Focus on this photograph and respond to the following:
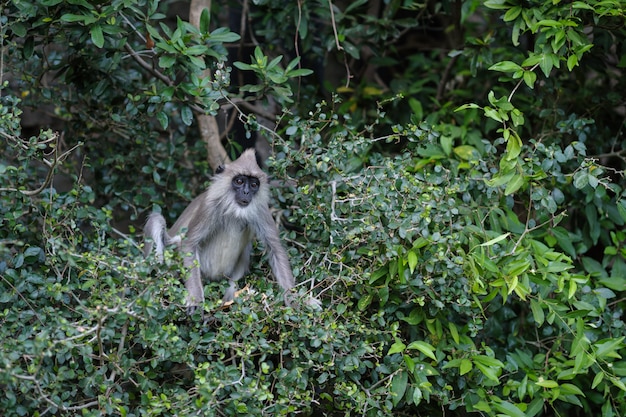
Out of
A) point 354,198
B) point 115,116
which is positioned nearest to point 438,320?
point 354,198

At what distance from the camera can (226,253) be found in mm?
5980

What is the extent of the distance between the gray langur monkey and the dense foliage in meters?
0.15

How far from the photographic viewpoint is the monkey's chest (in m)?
5.98

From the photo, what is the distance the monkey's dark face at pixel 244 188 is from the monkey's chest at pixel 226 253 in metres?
0.26

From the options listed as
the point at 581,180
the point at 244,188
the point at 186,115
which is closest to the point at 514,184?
the point at 581,180

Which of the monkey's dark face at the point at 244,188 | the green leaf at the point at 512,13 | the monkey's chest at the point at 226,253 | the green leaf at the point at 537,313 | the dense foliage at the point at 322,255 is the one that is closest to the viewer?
the dense foliage at the point at 322,255

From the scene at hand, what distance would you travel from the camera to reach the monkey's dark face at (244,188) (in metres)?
5.80

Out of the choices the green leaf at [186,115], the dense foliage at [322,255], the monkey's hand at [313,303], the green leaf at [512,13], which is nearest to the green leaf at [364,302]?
the dense foliage at [322,255]

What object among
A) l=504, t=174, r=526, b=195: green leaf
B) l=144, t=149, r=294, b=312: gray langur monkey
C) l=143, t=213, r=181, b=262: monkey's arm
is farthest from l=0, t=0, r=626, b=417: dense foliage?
l=143, t=213, r=181, b=262: monkey's arm

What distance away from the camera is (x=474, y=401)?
5.24m

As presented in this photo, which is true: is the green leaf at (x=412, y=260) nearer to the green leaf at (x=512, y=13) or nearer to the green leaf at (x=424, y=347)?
the green leaf at (x=424, y=347)

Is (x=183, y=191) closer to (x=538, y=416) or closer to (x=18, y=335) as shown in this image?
(x=18, y=335)

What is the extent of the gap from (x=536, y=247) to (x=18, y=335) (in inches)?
123

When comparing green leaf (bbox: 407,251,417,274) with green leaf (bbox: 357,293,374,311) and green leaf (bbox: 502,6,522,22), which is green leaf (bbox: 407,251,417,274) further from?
green leaf (bbox: 502,6,522,22)
